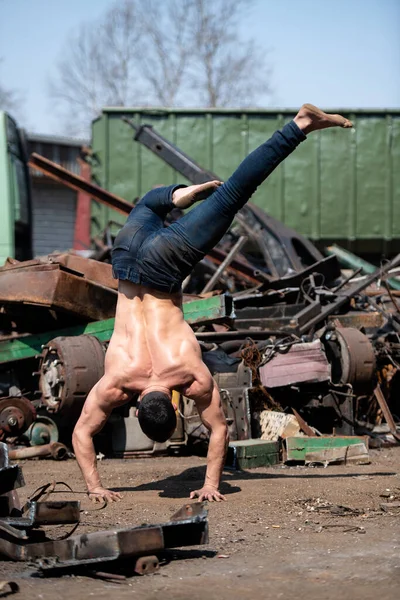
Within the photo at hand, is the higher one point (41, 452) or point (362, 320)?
point (362, 320)

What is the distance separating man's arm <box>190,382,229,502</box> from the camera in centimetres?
564

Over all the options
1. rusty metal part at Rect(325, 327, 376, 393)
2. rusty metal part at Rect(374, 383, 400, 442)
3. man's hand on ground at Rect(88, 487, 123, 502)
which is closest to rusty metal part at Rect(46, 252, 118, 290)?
rusty metal part at Rect(325, 327, 376, 393)

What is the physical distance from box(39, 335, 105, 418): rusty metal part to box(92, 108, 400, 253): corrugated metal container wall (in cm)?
747

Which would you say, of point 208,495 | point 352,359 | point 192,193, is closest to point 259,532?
point 208,495

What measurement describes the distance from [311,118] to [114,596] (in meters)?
3.33

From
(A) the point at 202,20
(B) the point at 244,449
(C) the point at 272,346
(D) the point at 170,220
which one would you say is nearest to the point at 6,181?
(D) the point at 170,220

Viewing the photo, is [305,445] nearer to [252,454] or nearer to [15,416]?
[252,454]

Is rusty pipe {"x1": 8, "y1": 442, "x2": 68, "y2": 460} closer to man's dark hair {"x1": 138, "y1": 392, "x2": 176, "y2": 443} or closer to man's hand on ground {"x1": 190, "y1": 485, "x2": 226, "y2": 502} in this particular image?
man's hand on ground {"x1": 190, "y1": 485, "x2": 226, "y2": 502}

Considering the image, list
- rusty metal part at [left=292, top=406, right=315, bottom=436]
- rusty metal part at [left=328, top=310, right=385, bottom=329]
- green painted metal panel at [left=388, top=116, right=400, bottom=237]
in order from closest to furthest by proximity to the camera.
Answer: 1. rusty metal part at [left=292, top=406, right=315, bottom=436]
2. rusty metal part at [left=328, top=310, right=385, bottom=329]
3. green painted metal panel at [left=388, top=116, right=400, bottom=237]

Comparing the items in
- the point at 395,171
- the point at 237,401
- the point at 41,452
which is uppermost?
the point at 395,171

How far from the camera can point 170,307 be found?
5922mm

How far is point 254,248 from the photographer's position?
13.0 meters

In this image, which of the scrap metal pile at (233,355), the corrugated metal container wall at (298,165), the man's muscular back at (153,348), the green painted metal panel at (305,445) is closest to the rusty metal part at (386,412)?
the scrap metal pile at (233,355)

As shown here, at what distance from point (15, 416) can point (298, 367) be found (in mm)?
2479
